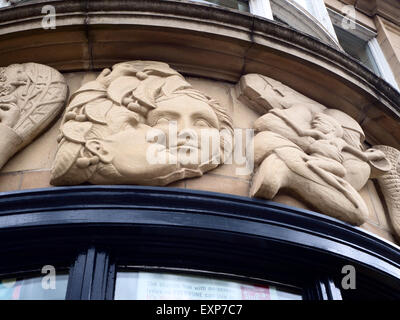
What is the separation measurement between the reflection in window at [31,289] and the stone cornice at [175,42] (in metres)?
1.87

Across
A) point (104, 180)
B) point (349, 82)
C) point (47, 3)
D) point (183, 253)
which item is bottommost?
point (183, 253)

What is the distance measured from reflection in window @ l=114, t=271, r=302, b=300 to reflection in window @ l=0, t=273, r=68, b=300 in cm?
33

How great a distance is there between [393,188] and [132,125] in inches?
92.1

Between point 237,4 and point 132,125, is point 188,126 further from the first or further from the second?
point 237,4

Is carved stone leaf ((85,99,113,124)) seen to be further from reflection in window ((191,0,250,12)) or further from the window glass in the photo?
the window glass

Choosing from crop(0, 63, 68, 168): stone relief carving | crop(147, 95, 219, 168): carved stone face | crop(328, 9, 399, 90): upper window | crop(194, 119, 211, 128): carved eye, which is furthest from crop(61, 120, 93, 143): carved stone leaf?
crop(328, 9, 399, 90): upper window

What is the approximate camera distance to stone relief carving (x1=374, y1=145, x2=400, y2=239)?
3.81 metres

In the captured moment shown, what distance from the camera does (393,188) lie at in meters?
4.00

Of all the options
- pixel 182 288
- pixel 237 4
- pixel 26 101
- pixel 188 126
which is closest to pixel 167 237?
pixel 182 288

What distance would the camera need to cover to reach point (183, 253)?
9.54ft
